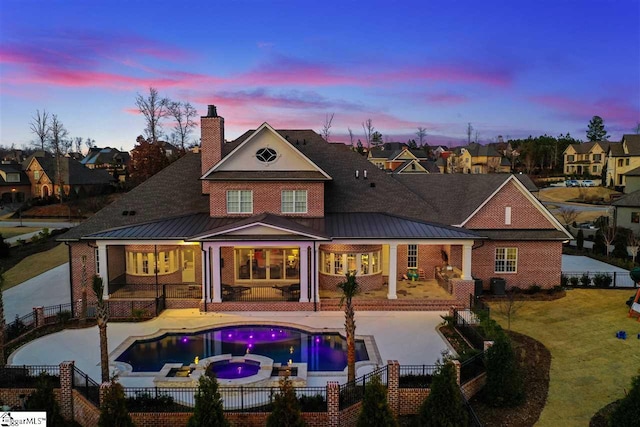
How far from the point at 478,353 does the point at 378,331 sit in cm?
541

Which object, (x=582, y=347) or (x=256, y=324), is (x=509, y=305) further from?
(x=256, y=324)

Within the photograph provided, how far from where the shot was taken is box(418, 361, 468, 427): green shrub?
11.9 m

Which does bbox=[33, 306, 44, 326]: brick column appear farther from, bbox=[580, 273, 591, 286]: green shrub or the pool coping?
bbox=[580, 273, 591, 286]: green shrub

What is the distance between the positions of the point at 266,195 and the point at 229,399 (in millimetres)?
13815

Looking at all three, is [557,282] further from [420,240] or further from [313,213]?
[313,213]

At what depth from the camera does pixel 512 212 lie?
86.4ft

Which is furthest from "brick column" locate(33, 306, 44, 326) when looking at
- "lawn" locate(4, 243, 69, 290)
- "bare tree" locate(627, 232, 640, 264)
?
"bare tree" locate(627, 232, 640, 264)

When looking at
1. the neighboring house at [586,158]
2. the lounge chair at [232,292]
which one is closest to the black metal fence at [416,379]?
the lounge chair at [232,292]

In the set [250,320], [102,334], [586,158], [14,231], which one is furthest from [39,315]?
[586,158]

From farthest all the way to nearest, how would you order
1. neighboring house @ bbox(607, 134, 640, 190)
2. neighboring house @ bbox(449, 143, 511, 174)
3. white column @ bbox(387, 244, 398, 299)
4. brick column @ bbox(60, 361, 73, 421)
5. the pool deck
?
neighboring house @ bbox(449, 143, 511, 174), neighboring house @ bbox(607, 134, 640, 190), white column @ bbox(387, 244, 398, 299), the pool deck, brick column @ bbox(60, 361, 73, 421)

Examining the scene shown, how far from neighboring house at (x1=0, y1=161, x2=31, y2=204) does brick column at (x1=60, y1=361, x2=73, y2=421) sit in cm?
7550

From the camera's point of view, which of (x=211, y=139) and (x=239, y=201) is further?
(x=211, y=139)

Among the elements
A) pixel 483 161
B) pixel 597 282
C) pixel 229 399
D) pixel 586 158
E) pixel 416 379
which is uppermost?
pixel 586 158

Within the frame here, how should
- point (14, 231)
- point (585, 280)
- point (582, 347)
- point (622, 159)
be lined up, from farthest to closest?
1. point (622, 159)
2. point (14, 231)
3. point (585, 280)
4. point (582, 347)
